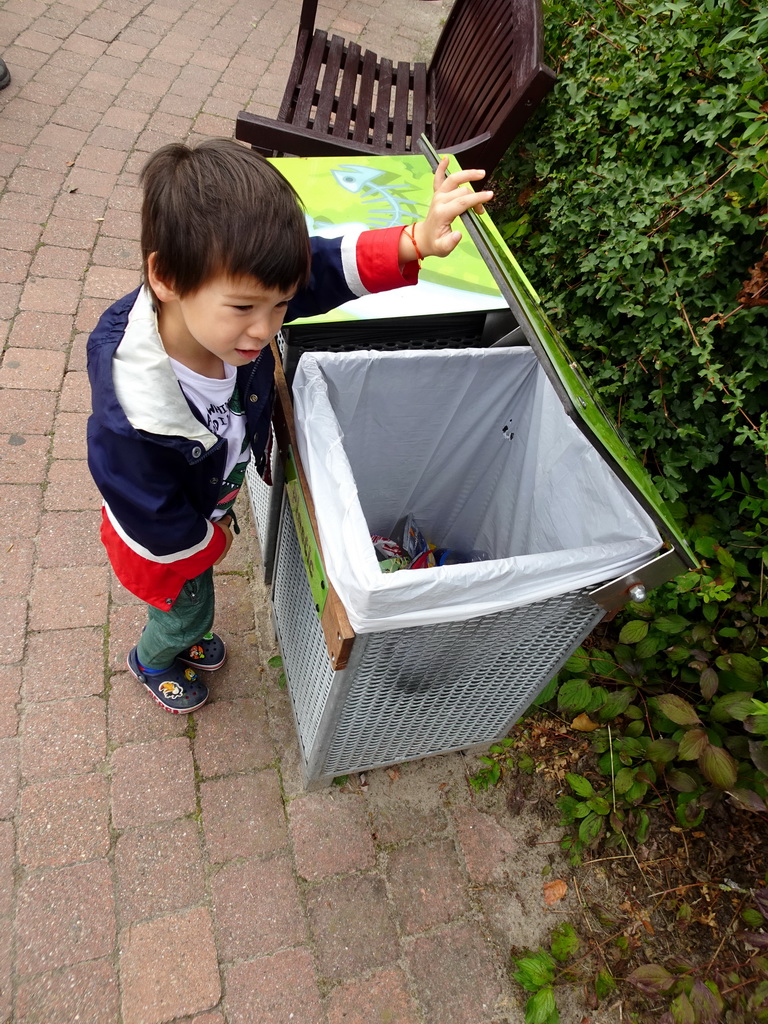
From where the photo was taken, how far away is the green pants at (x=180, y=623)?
5.37ft

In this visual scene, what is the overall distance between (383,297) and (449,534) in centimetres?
87

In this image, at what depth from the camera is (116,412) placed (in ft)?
3.70

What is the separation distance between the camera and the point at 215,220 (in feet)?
3.43

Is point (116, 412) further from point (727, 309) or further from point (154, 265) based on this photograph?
point (727, 309)

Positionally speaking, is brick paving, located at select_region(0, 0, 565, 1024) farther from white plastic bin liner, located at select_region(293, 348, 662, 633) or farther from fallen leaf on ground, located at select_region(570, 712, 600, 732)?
white plastic bin liner, located at select_region(293, 348, 662, 633)

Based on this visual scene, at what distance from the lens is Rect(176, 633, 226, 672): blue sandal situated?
2.00 metres

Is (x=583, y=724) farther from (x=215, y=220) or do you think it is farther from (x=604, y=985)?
(x=215, y=220)

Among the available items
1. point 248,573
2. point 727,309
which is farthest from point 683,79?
point 248,573

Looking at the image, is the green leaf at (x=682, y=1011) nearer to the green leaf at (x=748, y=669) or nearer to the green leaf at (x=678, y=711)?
the green leaf at (x=678, y=711)

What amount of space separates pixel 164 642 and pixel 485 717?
878mm

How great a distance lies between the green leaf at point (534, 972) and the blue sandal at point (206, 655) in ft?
3.82

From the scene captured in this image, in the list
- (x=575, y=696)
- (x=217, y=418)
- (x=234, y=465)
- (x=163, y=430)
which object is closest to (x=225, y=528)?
(x=234, y=465)

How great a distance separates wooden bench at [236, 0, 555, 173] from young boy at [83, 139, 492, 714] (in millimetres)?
1185

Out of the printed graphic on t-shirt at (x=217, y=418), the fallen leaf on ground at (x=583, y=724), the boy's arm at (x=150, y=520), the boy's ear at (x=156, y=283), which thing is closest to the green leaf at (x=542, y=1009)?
the fallen leaf on ground at (x=583, y=724)
